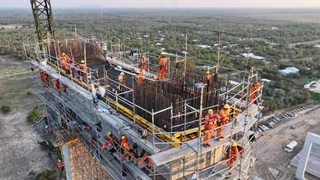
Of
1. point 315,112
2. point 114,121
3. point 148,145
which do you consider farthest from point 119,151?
point 315,112

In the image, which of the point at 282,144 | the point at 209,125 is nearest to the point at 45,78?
the point at 209,125

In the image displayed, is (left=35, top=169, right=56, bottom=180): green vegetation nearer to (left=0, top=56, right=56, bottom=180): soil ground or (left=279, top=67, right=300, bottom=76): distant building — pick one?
(left=0, top=56, right=56, bottom=180): soil ground

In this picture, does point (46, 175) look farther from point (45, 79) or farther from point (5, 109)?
point (5, 109)

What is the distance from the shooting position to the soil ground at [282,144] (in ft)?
62.4

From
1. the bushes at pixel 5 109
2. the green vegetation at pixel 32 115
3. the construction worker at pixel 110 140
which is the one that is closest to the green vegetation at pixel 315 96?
the construction worker at pixel 110 140

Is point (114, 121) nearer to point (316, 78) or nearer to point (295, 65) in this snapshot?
point (316, 78)

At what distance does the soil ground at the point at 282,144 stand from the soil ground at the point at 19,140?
16.6 metres

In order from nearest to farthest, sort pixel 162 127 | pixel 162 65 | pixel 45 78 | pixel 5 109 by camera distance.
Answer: pixel 162 127, pixel 162 65, pixel 45 78, pixel 5 109

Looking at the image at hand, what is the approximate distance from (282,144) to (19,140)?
2403 centimetres

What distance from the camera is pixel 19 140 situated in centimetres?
2292

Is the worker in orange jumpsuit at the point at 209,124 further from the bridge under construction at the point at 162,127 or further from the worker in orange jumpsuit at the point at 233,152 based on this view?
the worker in orange jumpsuit at the point at 233,152

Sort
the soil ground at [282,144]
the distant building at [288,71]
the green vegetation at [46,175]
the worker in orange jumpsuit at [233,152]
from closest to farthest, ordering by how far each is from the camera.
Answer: the worker in orange jumpsuit at [233,152] < the green vegetation at [46,175] < the soil ground at [282,144] < the distant building at [288,71]

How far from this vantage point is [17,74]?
144 feet

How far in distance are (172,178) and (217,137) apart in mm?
1815
